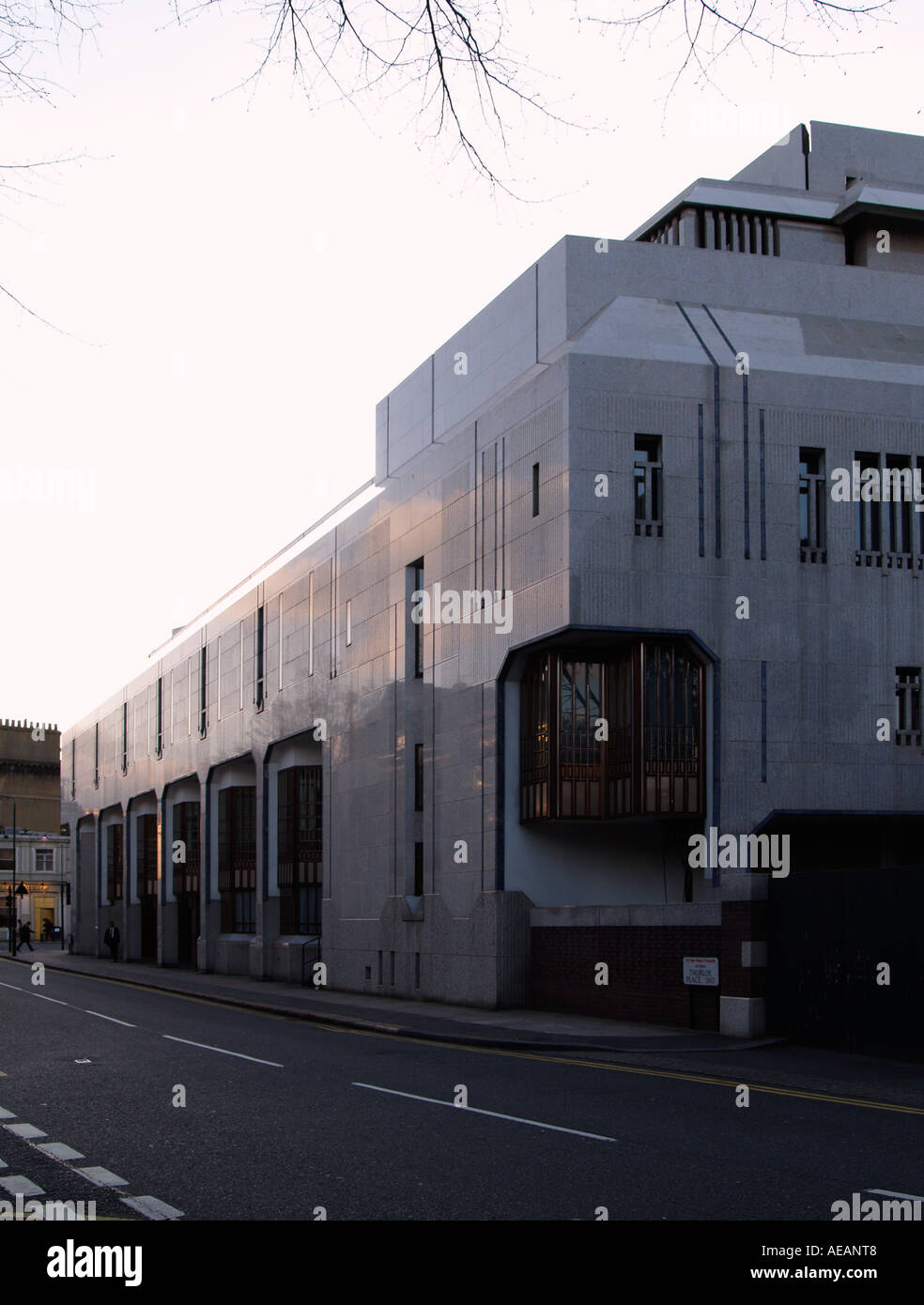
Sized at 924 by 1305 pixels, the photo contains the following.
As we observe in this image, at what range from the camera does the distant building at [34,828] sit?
4045 inches

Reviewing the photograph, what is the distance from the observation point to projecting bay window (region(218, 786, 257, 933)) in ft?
166

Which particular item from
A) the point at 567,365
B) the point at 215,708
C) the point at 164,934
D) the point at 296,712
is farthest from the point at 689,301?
the point at 164,934

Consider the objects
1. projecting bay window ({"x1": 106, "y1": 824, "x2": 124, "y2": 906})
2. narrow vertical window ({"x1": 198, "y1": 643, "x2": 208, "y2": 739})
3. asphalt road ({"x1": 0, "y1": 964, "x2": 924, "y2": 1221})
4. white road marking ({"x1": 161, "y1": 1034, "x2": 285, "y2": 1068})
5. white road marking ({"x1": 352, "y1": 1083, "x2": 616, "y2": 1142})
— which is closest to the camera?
asphalt road ({"x1": 0, "y1": 964, "x2": 924, "y2": 1221})

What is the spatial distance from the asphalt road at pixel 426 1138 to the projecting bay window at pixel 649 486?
11.6m

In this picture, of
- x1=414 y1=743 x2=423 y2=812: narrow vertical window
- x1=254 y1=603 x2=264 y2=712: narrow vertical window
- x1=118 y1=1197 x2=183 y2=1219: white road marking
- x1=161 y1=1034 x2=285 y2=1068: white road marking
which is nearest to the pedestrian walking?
x1=254 y1=603 x2=264 y2=712: narrow vertical window

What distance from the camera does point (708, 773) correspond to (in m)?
27.7

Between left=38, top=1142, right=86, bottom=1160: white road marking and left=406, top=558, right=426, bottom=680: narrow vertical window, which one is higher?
left=406, top=558, right=426, bottom=680: narrow vertical window

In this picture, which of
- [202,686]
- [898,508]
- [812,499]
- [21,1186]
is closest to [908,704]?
[898,508]

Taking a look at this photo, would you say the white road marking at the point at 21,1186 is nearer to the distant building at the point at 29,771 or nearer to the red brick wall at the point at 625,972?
the red brick wall at the point at 625,972

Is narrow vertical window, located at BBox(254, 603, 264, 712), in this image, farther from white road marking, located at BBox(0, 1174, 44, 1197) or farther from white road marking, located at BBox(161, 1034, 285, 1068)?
white road marking, located at BBox(0, 1174, 44, 1197)

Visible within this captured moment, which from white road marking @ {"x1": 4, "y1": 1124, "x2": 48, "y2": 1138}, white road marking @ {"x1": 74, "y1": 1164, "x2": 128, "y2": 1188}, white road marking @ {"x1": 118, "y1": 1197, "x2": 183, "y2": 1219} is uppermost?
white road marking @ {"x1": 118, "y1": 1197, "x2": 183, "y2": 1219}

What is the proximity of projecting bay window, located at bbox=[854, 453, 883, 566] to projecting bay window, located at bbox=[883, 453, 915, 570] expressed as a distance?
154 mm

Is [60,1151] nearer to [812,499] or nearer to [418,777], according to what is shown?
[812,499]
